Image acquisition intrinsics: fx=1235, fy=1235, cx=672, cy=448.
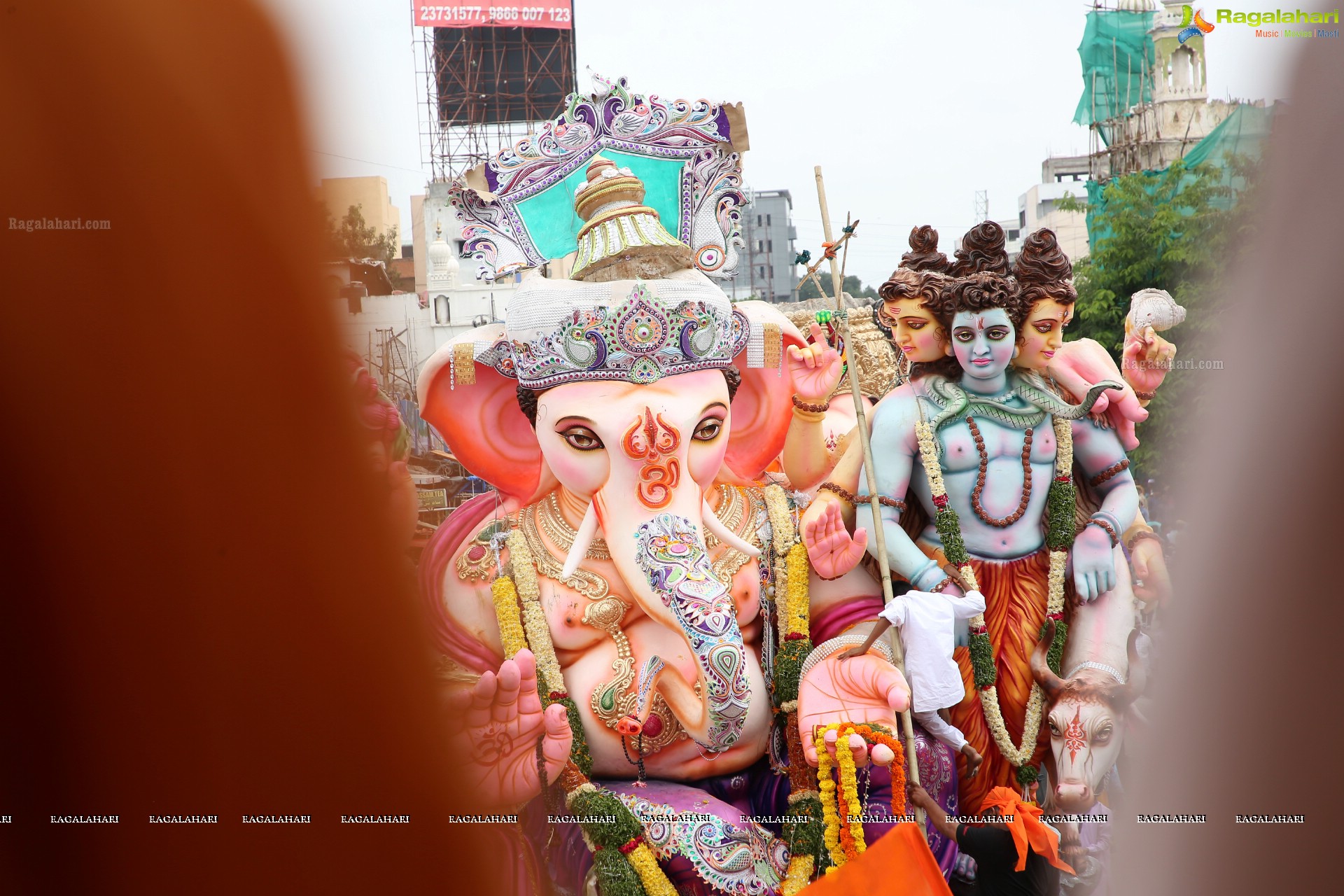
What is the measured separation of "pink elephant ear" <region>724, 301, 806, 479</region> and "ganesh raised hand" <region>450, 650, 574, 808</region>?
0.96 meters

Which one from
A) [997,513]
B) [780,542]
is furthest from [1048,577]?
[780,542]

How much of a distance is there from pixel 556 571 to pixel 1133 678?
1542 mm

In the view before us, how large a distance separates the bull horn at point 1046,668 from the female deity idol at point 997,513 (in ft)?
0.07

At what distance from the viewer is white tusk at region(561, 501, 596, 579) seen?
10.3 ft

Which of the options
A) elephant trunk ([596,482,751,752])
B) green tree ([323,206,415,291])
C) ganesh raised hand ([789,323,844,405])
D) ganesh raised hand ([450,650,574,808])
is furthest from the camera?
ganesh raised hand ([789,323,844,405])

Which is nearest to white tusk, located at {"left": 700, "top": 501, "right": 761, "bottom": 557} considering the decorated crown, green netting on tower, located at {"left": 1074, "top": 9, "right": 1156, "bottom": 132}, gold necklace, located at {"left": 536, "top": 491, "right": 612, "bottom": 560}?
gold necklace, located at {"left": 536, "top": 491, "right": 612, "bottom": 560}

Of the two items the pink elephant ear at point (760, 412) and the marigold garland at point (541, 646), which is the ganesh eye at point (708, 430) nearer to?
the pink elephant ear at point (760, 412)

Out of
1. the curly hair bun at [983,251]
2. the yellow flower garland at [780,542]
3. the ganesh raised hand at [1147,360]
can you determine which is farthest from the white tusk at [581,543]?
the ganesh raised hand at [1147,360]

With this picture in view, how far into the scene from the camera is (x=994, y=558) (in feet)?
10.7

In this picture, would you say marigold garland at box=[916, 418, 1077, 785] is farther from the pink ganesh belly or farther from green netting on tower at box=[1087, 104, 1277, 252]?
green netting on tower at box=[1087, 104, 1277, 252]

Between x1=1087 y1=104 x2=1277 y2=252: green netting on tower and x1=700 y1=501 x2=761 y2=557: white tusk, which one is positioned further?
x1=700 y1=501 x2=761 y2=557: white tusk

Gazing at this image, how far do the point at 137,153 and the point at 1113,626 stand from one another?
101 inches

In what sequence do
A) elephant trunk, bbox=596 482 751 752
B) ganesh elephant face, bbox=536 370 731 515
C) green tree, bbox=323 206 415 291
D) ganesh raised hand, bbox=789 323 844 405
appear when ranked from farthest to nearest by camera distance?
ganesh raised hand, bbox=789 323 844 405, ganesh elephant face, bbox=536 370 731 515, elephant trunk, bbox=596 482 751 752, green tree, bbox=323 206 415 291

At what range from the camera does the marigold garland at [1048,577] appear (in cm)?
320
